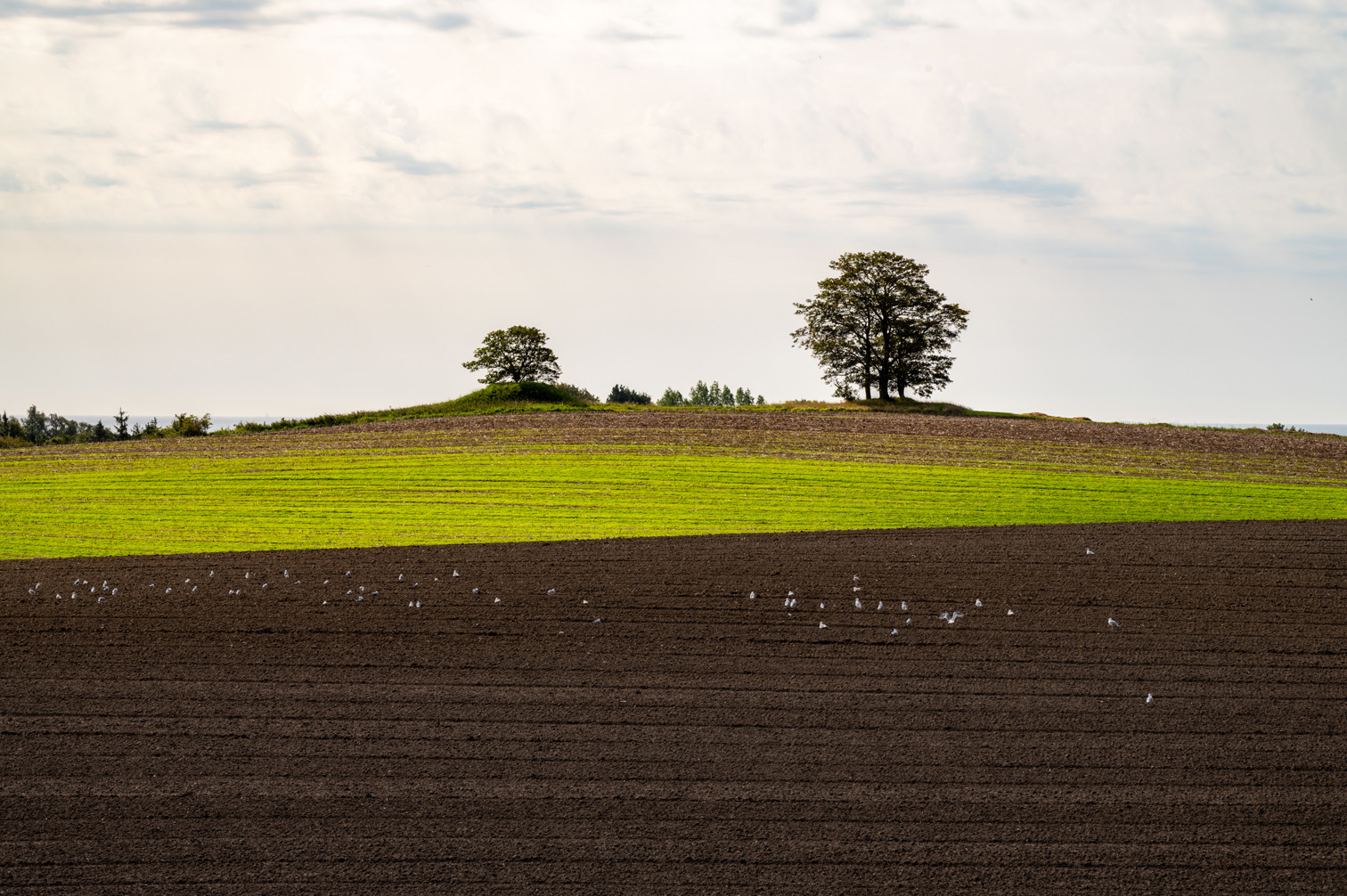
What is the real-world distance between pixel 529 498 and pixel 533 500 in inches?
14.1

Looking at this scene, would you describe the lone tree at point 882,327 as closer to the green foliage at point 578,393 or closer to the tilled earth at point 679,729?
the green foliage at point 578,393

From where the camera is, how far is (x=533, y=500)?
2764 cm

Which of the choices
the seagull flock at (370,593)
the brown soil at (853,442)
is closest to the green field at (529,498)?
the brown soil at (853,442)

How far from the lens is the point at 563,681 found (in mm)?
11836

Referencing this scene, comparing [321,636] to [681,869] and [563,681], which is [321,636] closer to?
[563,681]

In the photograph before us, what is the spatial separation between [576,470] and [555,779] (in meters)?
24.4

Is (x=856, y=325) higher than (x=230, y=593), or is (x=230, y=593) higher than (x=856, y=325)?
(x=856, y=325)

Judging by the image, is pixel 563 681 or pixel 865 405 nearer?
pixel 563 681

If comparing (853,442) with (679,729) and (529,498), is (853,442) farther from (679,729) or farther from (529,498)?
(679,729)

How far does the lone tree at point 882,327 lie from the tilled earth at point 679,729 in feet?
158

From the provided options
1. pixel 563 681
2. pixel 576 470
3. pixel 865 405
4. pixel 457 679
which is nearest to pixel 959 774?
pixel 563 681

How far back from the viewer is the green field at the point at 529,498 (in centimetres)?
2320

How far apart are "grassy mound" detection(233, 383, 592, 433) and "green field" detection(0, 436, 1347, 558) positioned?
48.1 ft

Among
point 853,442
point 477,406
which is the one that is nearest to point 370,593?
point 853,442
